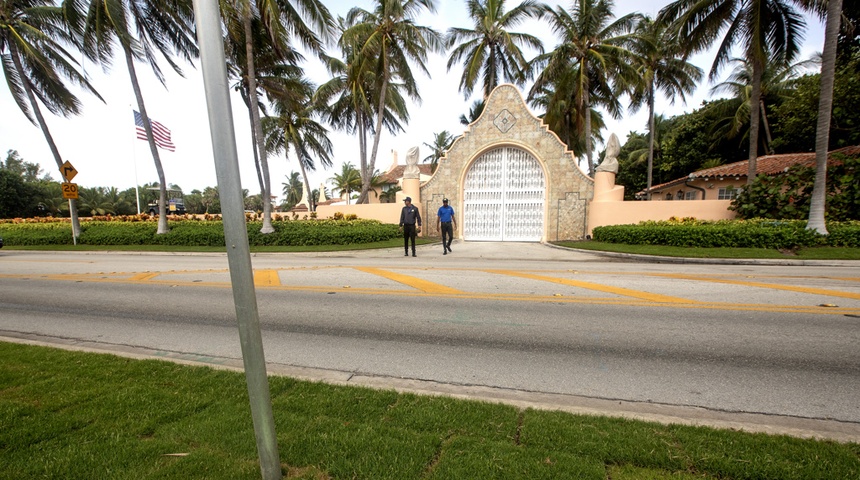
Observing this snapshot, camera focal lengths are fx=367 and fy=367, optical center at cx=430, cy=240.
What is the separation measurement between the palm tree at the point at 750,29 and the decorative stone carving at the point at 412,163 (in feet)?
42.8

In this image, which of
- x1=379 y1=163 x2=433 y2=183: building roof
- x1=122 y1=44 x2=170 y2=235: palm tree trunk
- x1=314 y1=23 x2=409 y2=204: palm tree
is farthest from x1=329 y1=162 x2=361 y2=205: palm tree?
x1=122 y1=44 x2=170 y2=235: palm tree trunk

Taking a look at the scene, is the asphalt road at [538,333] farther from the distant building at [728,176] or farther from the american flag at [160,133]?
the american flag at [160,133]

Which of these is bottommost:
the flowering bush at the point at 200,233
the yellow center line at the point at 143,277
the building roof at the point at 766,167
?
the yellow center line at the point at 143,277

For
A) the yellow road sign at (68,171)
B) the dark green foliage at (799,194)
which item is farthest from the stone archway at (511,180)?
the yellow road sign at (68,171)

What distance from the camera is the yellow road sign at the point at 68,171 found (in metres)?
17.4

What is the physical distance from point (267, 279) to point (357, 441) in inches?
277

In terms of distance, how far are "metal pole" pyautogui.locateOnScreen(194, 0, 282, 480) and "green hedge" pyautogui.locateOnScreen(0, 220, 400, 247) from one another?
15305 millimetres

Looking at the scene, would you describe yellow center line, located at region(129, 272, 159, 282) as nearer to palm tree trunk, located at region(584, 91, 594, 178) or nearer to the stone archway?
the stone archway

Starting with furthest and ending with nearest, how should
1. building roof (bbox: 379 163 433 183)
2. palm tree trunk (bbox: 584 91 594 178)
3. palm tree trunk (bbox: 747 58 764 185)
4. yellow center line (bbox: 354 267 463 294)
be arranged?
building roof (bbox: 379 163 433 183) → palm tree trunk (bbox: 584 91 594 178) → palm tree trunk (bbox: 747 58 764 185) → yellow center line (bbox: 354 267 463 294)

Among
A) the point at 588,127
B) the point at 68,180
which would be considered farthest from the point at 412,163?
the point at 68,180

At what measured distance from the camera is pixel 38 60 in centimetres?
1733

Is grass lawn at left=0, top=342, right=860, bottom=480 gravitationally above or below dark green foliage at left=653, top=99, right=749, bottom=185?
below

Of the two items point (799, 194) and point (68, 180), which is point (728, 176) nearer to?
point (799, 194)

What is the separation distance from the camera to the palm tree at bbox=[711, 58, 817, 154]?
26609 millimetres
